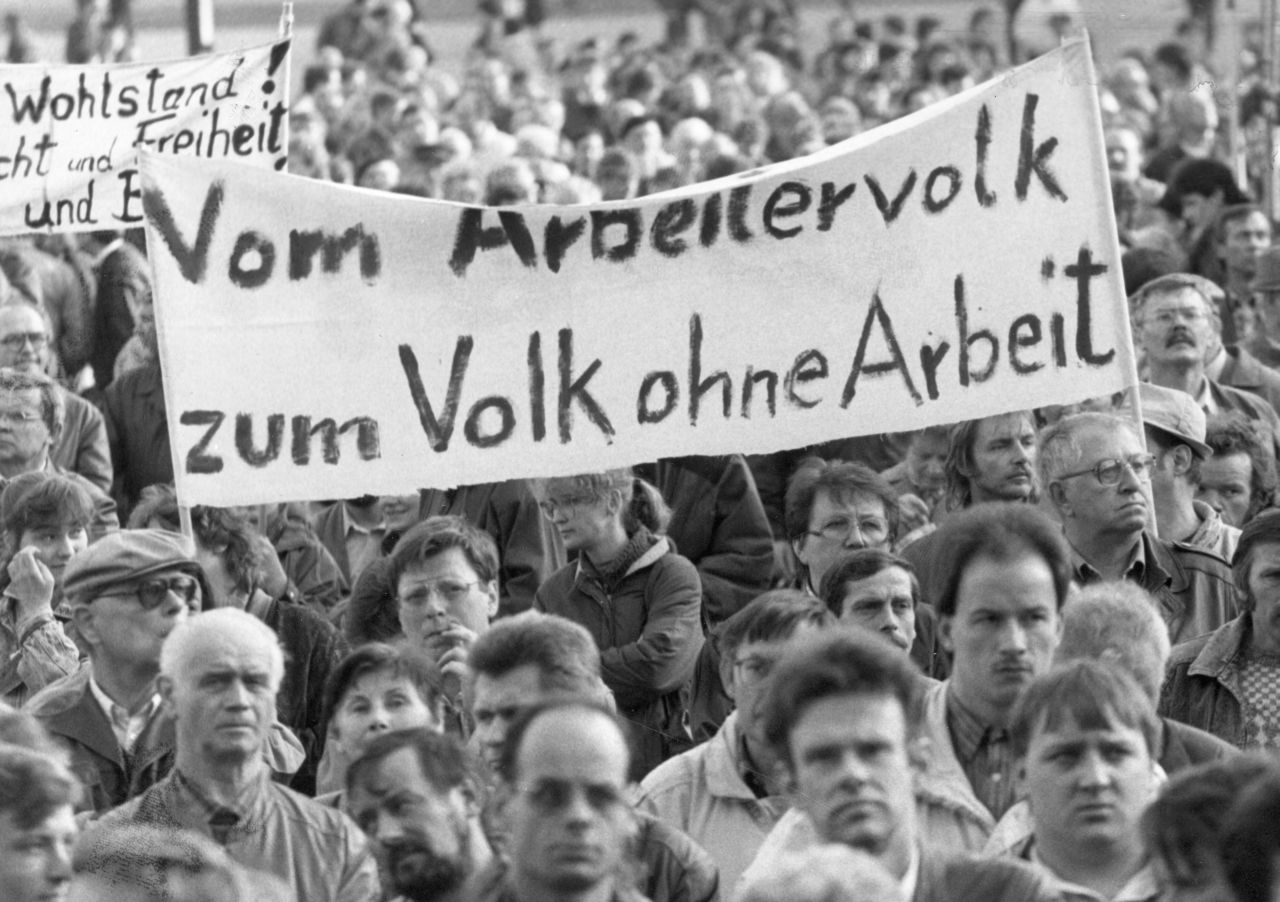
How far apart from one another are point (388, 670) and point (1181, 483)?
277cm

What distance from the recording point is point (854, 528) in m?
8.14

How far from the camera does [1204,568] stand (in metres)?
7.97

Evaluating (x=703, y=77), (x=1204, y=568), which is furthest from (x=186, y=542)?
(x=703, y=77)

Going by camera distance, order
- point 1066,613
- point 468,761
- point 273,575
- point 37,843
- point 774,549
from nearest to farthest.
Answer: point 37,843 → point 468,761 → point 1066,613 → point 273,575 → point 774,549

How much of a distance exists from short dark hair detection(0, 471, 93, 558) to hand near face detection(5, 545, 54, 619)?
0.70 feet

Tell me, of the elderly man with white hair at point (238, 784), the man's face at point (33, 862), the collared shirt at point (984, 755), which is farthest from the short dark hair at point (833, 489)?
the man's face at point (33, 862)

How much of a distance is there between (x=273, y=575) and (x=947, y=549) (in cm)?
268

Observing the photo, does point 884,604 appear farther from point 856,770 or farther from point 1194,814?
point 1194,814

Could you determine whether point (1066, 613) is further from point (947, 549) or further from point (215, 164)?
point (215, 164)

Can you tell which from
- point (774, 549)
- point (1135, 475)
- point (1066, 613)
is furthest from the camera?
point (774, 549)

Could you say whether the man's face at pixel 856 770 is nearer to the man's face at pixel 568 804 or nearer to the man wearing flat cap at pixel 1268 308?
the man's face at pixel 568 804

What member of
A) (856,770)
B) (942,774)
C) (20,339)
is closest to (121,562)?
(942,774)

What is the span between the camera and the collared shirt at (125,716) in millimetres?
7168

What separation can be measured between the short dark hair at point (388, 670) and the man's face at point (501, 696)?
0.36 meters
